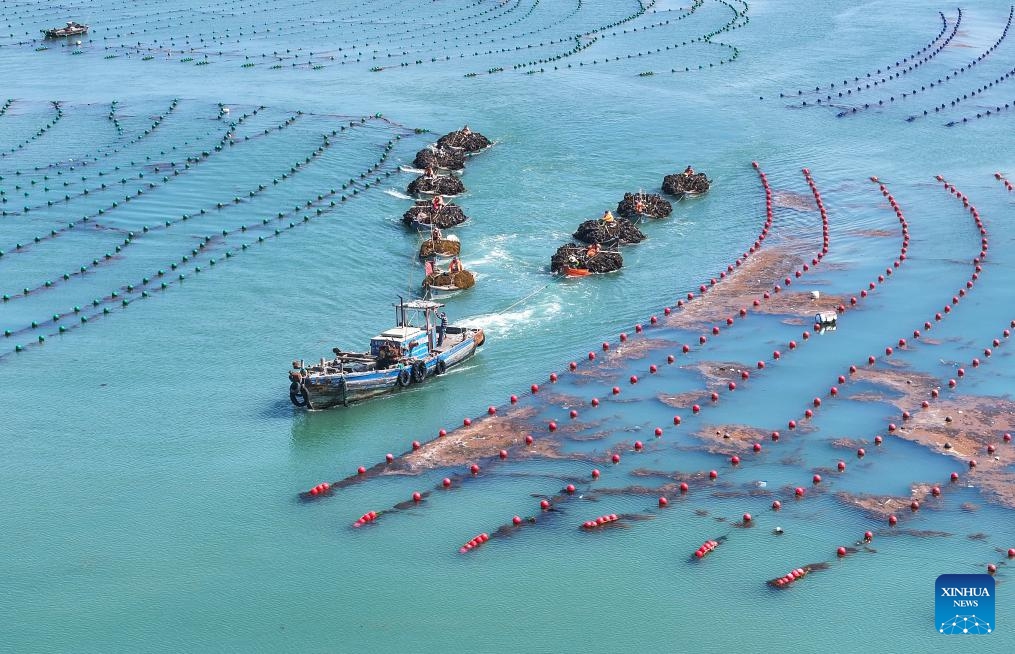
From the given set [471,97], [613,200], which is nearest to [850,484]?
[613,200]


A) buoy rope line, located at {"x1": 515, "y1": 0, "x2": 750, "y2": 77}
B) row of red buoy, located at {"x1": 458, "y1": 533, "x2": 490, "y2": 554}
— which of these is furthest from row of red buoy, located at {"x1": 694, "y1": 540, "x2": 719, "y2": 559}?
buoy rope line, located at {"x1": 515, "y1": 0, "x2": 750, "y2": 77}

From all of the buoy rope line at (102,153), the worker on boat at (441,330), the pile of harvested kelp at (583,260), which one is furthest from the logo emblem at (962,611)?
the buoy rope line at (102,153)

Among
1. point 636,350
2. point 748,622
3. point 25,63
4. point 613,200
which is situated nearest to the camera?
point 748,622

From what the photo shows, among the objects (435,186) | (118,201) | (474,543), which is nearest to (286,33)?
(118,201)

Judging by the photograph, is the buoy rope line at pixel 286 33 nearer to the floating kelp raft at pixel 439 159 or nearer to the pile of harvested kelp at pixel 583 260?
the floating kelp raft at pixel 439 159

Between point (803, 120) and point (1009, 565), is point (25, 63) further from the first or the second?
point (1009, 565)

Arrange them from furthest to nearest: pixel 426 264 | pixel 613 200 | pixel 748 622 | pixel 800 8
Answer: pixel 800 8 → pixel 613 200 → pixel 426 264 → pixel 748 622

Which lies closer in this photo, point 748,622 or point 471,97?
point 748,622
